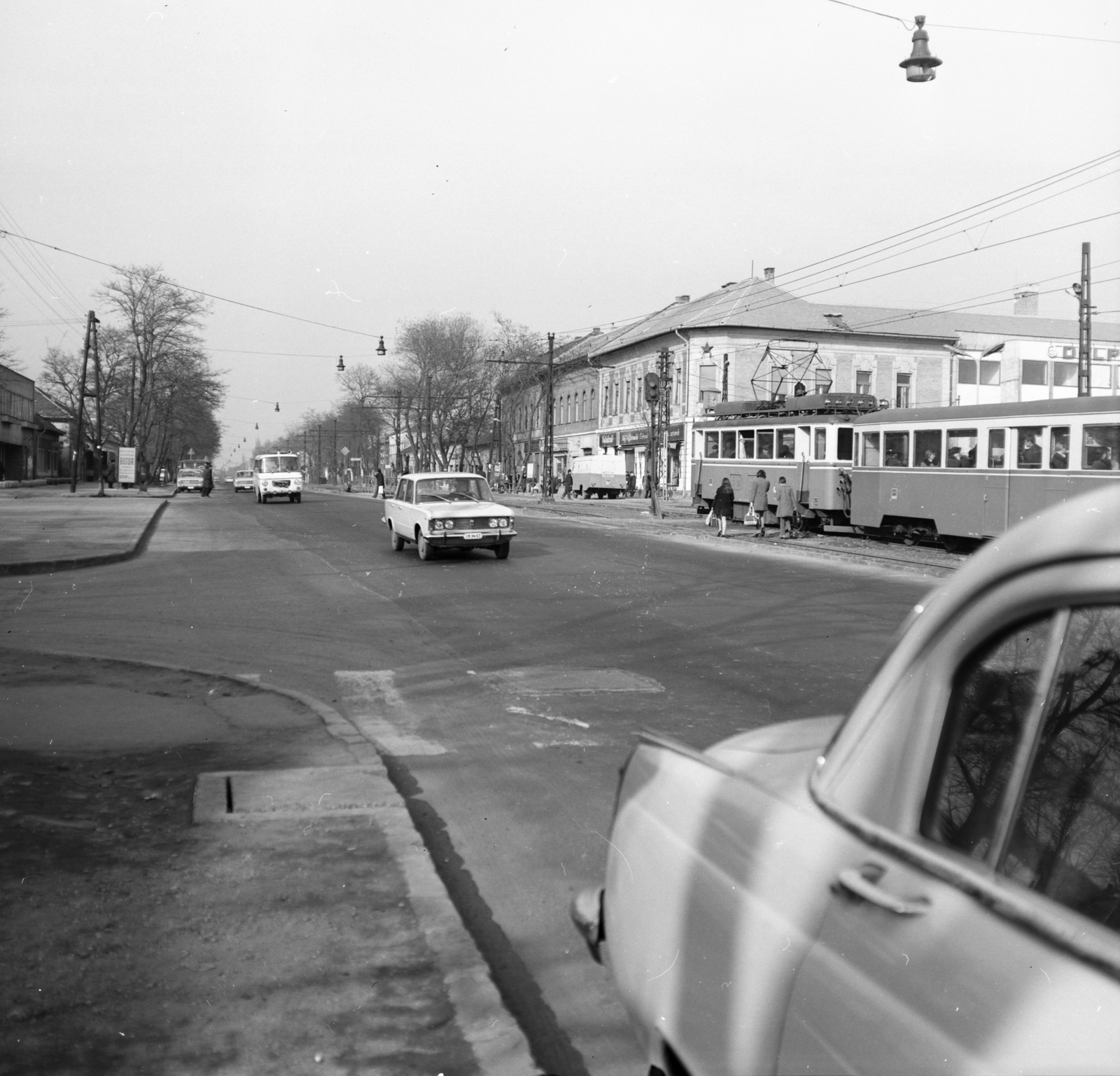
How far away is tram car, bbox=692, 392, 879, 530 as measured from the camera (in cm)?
3020

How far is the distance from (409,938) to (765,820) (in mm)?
2200

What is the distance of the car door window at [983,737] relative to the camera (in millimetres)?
1634

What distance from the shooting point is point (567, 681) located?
30.4 feet

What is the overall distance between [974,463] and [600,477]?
42.9 m

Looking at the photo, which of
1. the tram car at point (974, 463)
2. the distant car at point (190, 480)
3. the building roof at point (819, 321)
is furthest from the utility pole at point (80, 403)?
the tram car at point (974, 463)

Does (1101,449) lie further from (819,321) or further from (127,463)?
(127,463)

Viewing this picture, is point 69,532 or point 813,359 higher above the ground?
point 813,359

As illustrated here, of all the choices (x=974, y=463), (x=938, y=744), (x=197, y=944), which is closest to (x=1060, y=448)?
(x=974, y=463)

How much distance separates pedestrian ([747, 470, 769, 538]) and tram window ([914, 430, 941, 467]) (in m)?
4.66

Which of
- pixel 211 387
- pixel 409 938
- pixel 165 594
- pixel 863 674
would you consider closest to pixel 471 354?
pixel 211 387

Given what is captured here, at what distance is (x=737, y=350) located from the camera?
65.7 metres

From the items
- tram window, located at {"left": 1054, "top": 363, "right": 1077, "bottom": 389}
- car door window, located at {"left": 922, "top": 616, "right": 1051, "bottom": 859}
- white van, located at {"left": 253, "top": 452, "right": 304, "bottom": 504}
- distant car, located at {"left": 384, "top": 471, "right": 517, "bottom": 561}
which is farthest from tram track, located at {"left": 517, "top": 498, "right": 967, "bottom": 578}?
tram window, located at {"left": 1054, "top": 363, "right": 1077, "bottom": 389}

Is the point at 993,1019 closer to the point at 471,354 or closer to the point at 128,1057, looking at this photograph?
the point at 128,1057

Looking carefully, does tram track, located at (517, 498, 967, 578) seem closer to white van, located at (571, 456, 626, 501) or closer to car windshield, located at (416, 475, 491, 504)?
car windshield, located at (416, 475, 491, 504)
